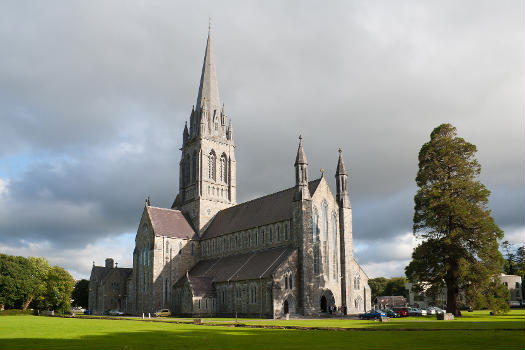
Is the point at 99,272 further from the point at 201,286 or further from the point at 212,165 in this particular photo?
the point at 201,286

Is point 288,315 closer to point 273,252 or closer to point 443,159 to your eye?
point 273,252

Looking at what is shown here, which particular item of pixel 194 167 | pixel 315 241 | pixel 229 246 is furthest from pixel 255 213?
pixel 194 167

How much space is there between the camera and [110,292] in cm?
8906

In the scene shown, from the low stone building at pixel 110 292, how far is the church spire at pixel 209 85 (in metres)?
33.6

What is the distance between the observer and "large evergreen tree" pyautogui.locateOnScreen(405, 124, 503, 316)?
164ft

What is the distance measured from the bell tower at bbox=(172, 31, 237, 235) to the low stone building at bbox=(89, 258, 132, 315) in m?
15.8

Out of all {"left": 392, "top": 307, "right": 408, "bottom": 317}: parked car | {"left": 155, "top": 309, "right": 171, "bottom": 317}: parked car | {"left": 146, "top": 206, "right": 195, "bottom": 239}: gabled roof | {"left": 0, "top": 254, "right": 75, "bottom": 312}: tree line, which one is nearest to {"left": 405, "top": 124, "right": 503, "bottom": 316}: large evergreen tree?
{"left": 392, "top": 307, "right": 408, "bottom": 317}: parked car

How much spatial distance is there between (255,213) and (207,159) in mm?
17440

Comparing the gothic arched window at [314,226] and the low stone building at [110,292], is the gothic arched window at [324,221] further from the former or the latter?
the low stone building at [110,292]

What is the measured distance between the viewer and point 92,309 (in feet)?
301

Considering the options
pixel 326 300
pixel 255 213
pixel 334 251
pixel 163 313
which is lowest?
pixel 163 313

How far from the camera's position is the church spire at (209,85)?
89.9 m

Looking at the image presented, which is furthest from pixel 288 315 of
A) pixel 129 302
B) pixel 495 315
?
pixel 129 302

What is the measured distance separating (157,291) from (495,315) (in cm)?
4713
